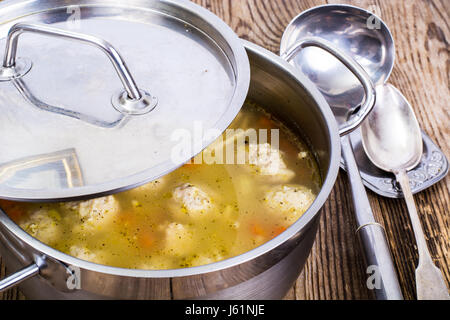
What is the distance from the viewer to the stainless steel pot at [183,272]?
85cm

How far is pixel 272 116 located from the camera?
1455 millimetres

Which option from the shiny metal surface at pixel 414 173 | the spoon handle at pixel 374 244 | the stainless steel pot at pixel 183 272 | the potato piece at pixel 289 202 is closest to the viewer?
the stainless steel pot at pixel 183 272

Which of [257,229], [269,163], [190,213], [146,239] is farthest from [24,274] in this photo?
[269,163]

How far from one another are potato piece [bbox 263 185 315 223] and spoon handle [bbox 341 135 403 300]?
138 mm

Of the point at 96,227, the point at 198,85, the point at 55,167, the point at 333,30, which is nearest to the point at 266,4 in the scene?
the point at 333,30

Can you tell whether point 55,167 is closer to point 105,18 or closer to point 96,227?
point 96,227

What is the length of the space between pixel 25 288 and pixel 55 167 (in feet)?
1.26

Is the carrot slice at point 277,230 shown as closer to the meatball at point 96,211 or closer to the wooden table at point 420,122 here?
the wooden table at point 420,122

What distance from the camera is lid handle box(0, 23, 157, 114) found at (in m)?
0.87

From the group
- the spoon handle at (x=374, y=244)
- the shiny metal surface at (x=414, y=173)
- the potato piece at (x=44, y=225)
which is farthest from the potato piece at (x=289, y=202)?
the potato piece at (x=44, y=225)

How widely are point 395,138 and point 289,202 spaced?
0.48 m

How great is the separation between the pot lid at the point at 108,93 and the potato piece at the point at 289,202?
1.11ft

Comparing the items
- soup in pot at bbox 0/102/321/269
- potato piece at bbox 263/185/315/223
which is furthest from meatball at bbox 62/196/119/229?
potato piece at bbox 263/185/315/223

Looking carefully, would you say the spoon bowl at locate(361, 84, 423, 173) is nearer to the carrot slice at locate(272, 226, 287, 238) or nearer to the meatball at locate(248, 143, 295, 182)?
the meatball at locate(248, 143, 295, 182)
